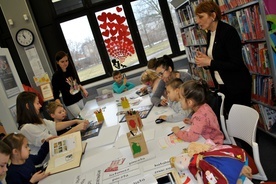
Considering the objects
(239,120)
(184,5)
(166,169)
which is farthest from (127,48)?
(166,169)

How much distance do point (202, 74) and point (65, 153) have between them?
3.36 metres

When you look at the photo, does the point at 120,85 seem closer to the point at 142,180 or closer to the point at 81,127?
the point at 81,127

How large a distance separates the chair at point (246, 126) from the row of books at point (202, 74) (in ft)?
8.02

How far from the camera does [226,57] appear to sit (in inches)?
90.4

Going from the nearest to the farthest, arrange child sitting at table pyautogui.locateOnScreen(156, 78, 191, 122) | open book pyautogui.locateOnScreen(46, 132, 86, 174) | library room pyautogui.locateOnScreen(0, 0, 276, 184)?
library room pyautogui.locateOnScreen(0, 0, 276, 184) < open book pyautogui.locateOnScreen(46, 132, 86, 174) < child sitting at table pyautogui.locateOnScreen(156, 78, 191, 122)

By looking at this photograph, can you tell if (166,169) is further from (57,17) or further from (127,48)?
(57,17)

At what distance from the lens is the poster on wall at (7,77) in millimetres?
3705

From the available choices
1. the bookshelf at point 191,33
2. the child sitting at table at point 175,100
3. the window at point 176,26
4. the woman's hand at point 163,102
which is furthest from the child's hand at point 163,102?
the window at point 176,26

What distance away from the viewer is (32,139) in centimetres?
230

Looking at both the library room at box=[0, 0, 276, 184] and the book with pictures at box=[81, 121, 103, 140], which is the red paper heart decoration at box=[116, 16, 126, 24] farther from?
the book with pictures at box=[81, 121, 103, 140]

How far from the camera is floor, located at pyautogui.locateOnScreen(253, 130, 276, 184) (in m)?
2.23

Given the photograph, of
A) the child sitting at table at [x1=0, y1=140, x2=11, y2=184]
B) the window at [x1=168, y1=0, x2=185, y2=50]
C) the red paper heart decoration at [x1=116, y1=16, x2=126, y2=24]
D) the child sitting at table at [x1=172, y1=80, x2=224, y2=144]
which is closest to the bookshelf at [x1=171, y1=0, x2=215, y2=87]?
the window at [x1=168, y1=0, x2=185, y2=50]

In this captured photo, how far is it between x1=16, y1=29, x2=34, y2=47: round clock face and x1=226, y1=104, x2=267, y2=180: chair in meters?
4.50

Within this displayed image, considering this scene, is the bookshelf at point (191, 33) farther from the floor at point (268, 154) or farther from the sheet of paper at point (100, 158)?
the sheet of paper at point (100, 158)
